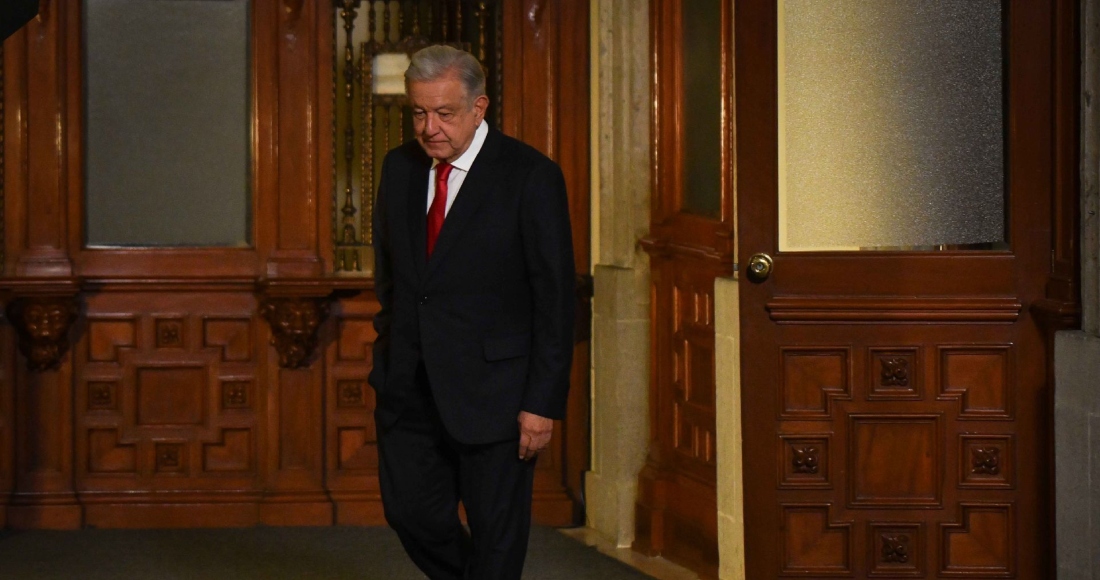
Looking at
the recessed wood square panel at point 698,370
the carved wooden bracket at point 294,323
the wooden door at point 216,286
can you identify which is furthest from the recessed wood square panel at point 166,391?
the recessed wood square panel at point 698,370

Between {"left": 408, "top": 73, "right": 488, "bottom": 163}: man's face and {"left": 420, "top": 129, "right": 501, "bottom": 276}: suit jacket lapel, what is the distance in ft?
0.23

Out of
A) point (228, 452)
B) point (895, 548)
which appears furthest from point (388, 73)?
point (895, 548)

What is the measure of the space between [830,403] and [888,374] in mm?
180

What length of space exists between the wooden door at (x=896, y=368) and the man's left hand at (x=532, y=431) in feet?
3.30

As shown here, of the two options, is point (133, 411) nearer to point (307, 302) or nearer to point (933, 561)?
point (307, 302)

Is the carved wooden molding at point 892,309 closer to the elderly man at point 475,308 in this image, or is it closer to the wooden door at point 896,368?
the wooden door at point 896,368

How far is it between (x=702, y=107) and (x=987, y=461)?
145 cm

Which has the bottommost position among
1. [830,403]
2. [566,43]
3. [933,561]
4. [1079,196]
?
[933,561]

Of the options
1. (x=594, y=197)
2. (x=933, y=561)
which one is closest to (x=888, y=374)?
(x=933, y=561)

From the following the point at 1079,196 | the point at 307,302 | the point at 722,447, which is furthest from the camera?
the point at 307,302

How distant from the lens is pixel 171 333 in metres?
5.99

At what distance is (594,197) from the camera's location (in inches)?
235

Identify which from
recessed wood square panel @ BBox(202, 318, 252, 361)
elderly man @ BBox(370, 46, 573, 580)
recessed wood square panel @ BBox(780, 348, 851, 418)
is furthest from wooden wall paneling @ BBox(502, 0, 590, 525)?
elderly man @ BBox(370, 46, 573, 580)

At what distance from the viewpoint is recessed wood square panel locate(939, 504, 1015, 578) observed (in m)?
4.54
